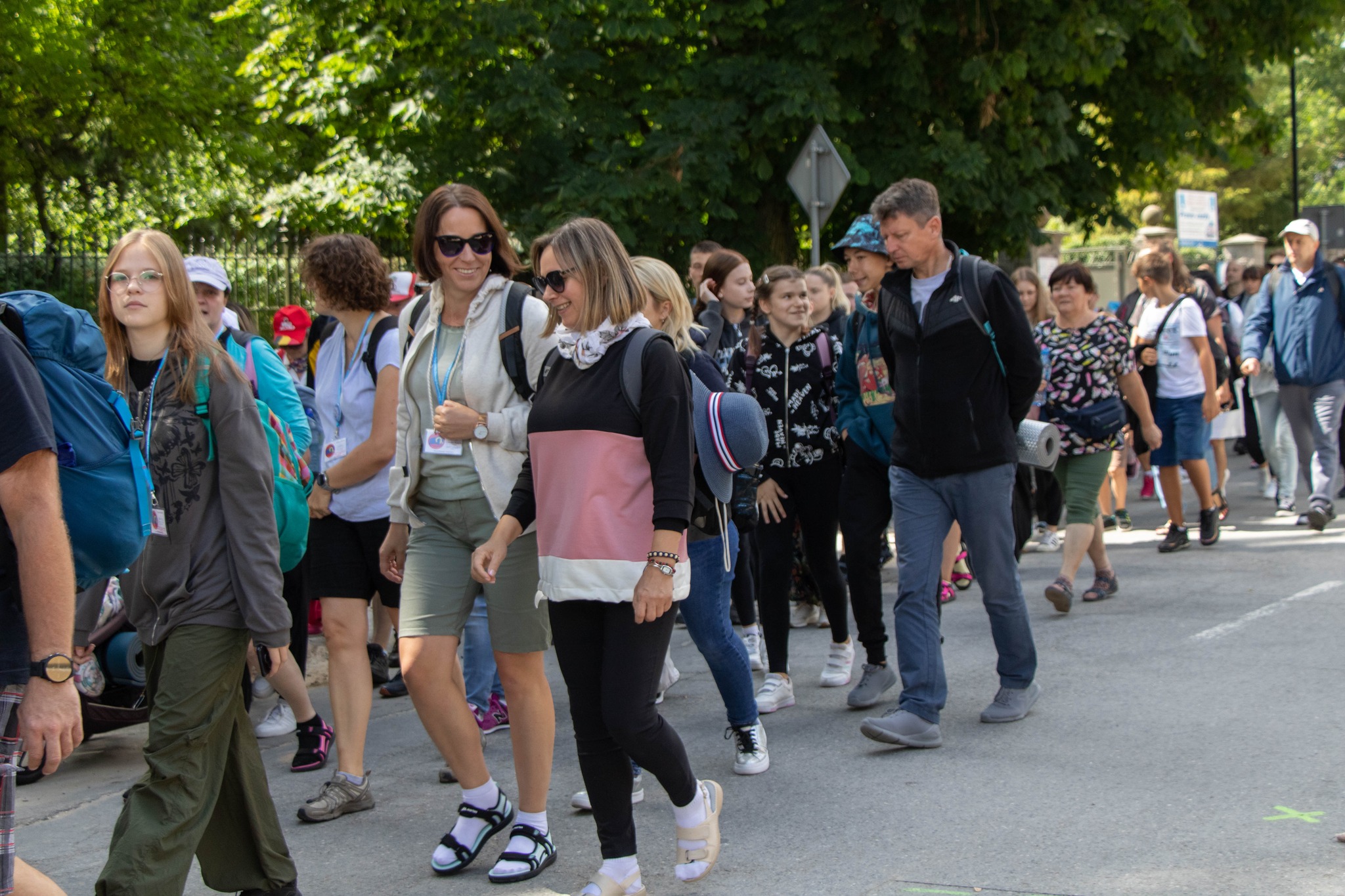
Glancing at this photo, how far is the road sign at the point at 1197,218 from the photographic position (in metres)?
32.8

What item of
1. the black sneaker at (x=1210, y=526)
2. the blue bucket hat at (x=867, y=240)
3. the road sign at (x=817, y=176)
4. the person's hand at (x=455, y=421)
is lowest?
the black sneaker at (x=1210, y=526)

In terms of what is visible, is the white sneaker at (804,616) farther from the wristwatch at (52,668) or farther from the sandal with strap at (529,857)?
the wristwatch at (52,668)

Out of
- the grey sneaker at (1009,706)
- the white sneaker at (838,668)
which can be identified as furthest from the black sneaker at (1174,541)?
the grey sneaker at (1009,706)

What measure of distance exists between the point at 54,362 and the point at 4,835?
94cm

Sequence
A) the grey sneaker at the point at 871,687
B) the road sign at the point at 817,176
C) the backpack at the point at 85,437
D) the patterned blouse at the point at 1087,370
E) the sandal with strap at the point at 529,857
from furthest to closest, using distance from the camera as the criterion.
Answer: the road sign at the point at 817,176 → the patterned blouse at the point at 1087,370 → the grey sneaker at the point at 871,687 → the sandal with strap at the point at 529,857 → the backpack at the point at 85,437

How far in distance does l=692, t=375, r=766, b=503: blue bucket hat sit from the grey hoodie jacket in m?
1.20

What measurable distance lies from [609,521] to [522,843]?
1.14m

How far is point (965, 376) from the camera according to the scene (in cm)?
535

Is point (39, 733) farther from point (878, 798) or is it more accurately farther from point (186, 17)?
point (186, 17)

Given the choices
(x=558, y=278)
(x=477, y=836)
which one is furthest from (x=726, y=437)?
(x=477, y=836)

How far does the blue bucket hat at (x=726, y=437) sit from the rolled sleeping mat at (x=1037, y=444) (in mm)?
2040

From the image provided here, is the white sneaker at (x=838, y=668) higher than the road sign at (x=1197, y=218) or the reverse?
the reverse

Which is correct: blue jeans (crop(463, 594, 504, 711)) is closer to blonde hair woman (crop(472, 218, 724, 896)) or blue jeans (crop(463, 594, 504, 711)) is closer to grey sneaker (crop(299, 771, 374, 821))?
grey sneaker (crop(299, 771, 374, 821))

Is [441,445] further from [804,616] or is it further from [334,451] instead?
[804,616]
